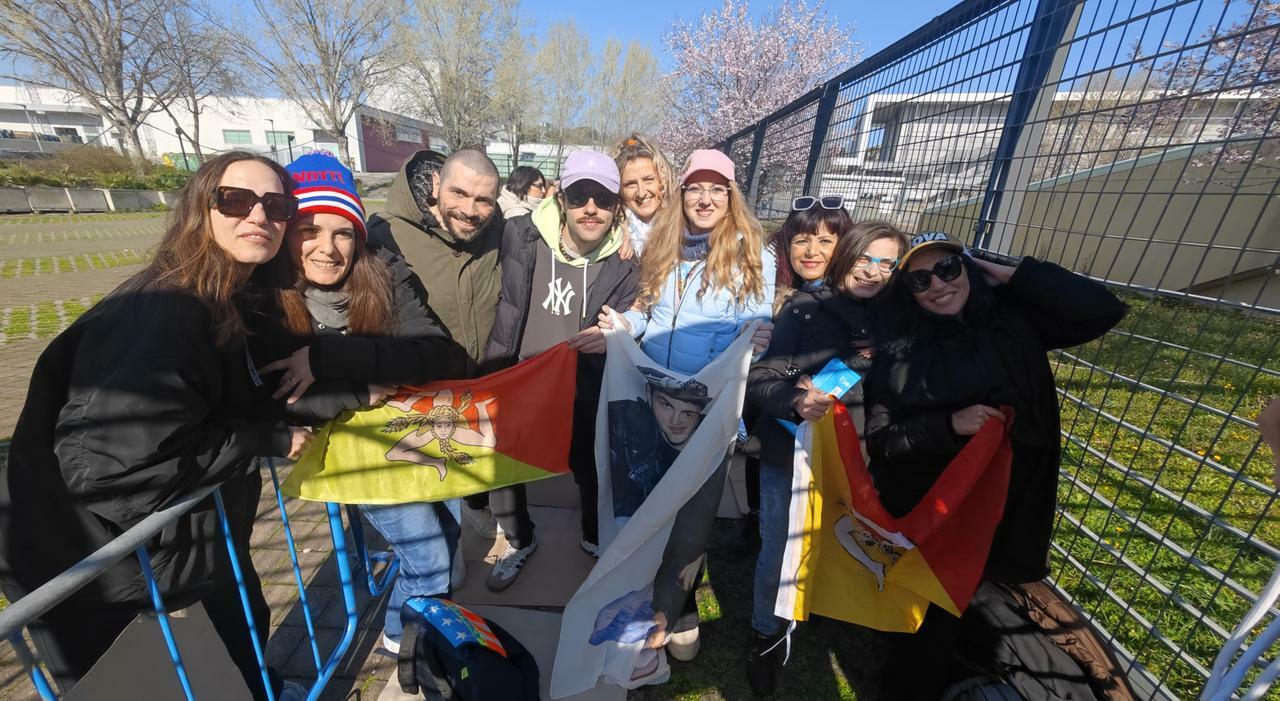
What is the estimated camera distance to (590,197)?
256cm

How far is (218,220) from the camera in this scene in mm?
1653

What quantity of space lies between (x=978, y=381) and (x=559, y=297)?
1.90 metres

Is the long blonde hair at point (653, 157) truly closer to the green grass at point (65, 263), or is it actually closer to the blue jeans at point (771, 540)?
→ the blue jeans at point (771, 540)

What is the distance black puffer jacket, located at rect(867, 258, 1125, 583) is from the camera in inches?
77.1

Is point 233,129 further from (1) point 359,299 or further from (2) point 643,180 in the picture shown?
(1) point 359,299

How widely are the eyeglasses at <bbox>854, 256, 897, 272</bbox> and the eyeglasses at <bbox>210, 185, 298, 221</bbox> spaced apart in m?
2.18

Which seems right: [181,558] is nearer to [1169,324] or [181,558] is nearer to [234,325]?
[234,325]

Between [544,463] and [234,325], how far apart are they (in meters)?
1.46

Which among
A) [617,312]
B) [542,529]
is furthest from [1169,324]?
[542,529]

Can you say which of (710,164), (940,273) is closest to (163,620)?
(710,164)

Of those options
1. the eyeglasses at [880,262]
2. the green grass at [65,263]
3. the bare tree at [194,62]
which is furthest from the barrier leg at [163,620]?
the bare tree at [194,62]

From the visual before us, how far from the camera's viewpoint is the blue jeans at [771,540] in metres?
2.40

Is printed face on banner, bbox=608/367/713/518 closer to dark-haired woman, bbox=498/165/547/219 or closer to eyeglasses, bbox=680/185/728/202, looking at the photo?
eyeglasses, bbox=680/185/728/202

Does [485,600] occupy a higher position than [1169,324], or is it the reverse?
[1169,324]
